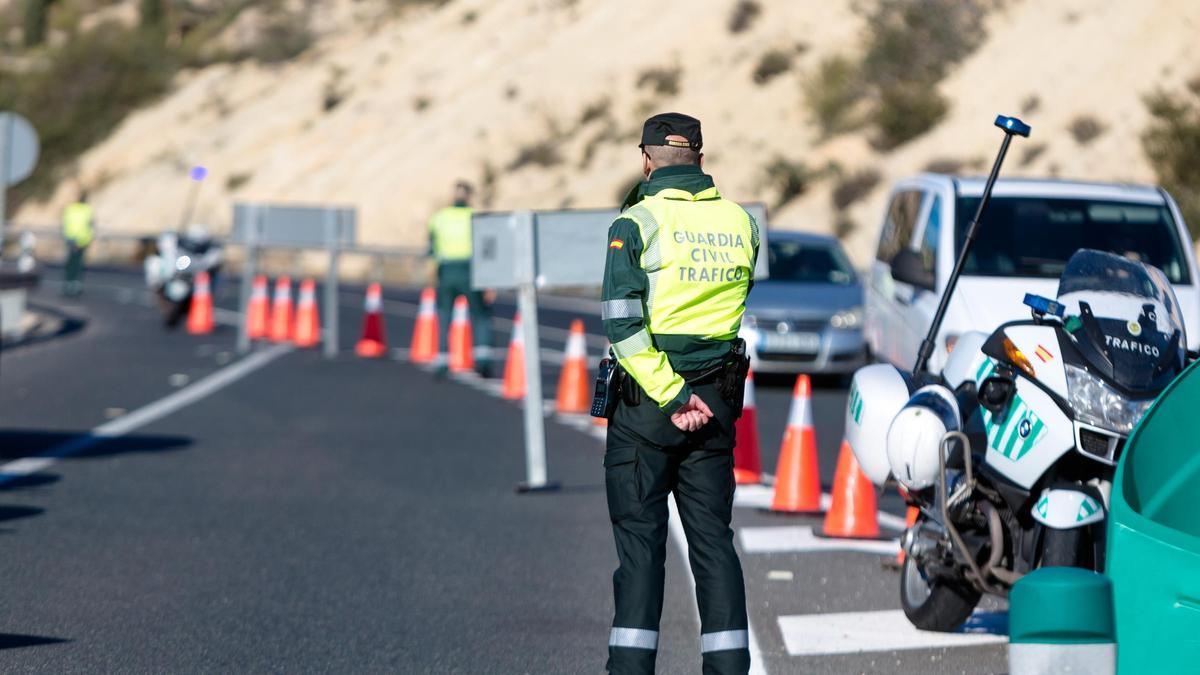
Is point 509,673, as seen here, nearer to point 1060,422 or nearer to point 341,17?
point 1060,422

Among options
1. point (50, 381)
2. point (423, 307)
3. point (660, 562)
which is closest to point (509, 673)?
point (660, 562)

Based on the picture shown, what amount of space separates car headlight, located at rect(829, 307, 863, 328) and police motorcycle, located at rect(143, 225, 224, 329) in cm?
1085

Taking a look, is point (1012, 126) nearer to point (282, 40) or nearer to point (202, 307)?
point (202, 307)

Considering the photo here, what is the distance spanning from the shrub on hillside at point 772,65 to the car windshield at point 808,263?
1432 inches

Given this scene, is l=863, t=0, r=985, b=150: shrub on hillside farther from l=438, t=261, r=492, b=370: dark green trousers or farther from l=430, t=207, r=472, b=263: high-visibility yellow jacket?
l=430, t=207, r=472, b=263: high-visibility yellow jacket

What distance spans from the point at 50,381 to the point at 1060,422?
559 inches

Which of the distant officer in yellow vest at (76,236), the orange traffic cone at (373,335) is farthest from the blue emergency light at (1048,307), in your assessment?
the distant officer in yellow vest at (76,236)

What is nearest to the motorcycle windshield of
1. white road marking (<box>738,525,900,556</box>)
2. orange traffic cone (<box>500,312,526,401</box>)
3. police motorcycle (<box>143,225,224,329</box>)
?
white road marking (<box>738,525,900,556</box>)

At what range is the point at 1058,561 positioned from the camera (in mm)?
6680

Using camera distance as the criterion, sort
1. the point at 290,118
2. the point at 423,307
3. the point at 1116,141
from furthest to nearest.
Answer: the point at 290,118, the point at 1116,141, the point at 423,307

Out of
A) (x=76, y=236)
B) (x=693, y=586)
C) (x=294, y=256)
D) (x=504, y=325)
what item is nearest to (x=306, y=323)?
(x=504, y=325)

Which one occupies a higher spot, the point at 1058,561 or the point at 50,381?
the point at 1058,561

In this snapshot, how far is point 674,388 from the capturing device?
5.95 m

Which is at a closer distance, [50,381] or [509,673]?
[509,673]
